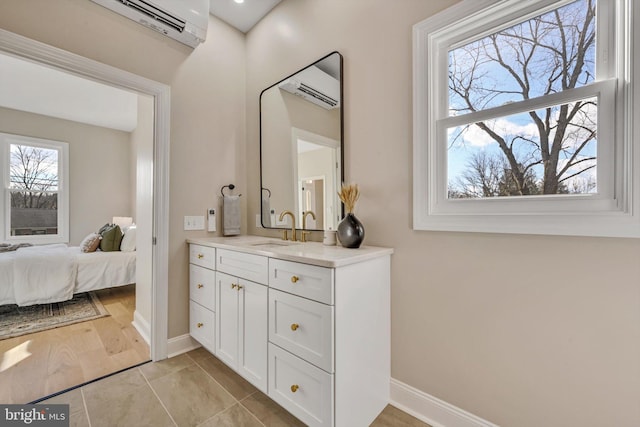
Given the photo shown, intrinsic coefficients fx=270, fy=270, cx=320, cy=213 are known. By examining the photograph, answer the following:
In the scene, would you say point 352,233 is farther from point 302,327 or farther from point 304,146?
point 304,146

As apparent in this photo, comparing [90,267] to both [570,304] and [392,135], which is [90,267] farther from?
[570,304]

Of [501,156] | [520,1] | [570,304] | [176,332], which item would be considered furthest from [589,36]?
[176,332]

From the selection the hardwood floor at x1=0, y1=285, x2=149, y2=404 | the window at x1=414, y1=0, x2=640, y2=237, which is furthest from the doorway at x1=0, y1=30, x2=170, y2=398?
the window at x1=414, y1=0, x2=640, y2=237

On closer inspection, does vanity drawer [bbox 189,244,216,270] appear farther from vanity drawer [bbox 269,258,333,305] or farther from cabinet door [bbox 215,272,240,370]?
vanity drawer [bbox 269,258,333,305]

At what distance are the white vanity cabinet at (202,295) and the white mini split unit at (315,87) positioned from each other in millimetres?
1354

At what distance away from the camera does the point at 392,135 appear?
1.62 metres

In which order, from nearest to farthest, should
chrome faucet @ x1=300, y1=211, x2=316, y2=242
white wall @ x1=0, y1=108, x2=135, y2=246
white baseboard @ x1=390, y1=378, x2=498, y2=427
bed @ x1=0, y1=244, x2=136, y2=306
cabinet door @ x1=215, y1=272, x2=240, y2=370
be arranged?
white baseboard @ x1=390, y1=378, x2=498, y2=427
cabinet door @ x1=215, y1=272, x2=240, y2=370
chrome faucet @ x1=300, y1=211, x2=316, y2=242
bed @ x1=0, y1=244, x2=136, y2=306
white wall @ x1=0, y1=108, x2=135, y2=246

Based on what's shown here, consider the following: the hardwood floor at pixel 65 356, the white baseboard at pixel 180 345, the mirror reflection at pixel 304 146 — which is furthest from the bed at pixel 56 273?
the mirror reflection at pixel 304 146

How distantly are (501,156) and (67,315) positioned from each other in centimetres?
423

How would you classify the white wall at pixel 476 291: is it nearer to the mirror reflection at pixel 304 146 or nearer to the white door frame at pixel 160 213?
the mirror reflection at pixel 304 146

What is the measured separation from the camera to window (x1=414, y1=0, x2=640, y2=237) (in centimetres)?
105

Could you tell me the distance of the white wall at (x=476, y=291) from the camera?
3.41ft

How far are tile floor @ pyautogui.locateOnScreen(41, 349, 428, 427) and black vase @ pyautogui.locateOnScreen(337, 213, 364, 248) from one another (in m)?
0.96

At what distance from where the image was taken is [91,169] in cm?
552
